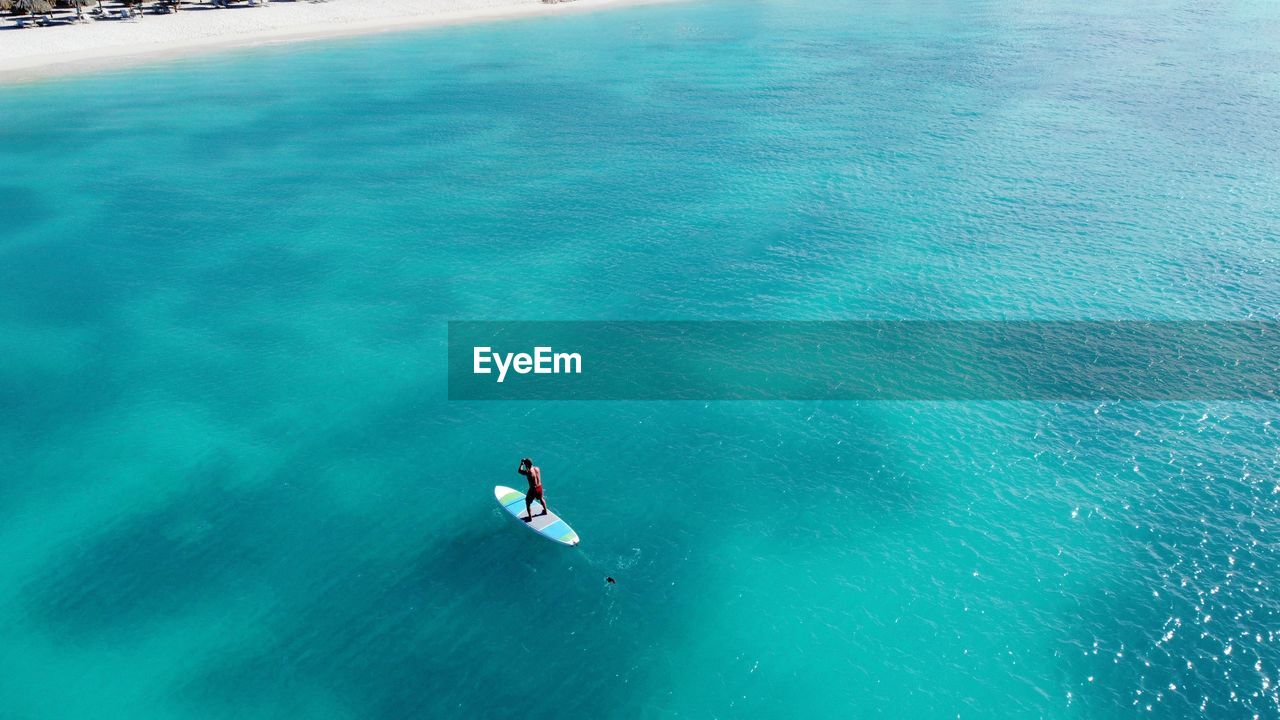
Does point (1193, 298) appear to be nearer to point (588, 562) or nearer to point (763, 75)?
point (588, 562)

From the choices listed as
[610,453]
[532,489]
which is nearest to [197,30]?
[610,453]

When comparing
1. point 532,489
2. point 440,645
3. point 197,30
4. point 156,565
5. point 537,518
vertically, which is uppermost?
point 197,30

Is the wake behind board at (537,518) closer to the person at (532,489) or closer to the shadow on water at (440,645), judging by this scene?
the person at (532,489)

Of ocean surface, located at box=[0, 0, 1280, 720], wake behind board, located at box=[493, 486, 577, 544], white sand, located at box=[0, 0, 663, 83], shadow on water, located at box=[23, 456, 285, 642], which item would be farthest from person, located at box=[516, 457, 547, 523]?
white sand, located at box=[0, 0, 663, 83]

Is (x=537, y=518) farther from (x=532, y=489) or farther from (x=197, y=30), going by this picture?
(x=197, y=30)

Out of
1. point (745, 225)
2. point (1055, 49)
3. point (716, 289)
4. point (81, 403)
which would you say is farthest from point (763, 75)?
point (81, 403)

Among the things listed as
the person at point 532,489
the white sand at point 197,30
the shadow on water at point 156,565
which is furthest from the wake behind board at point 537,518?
the white sand at point 197,30

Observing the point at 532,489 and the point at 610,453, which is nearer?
the point at 532,489
